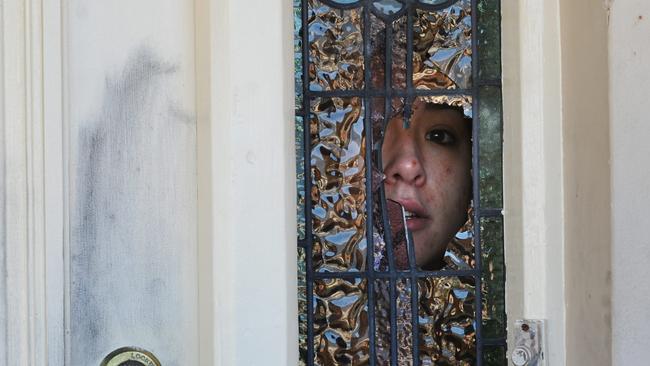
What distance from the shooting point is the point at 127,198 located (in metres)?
1.77

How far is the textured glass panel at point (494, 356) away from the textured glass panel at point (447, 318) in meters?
0.03

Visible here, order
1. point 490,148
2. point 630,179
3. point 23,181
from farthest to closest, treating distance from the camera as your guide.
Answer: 1. point 490,148
2. point 23,181
3. point 630,179

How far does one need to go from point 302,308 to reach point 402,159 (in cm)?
38

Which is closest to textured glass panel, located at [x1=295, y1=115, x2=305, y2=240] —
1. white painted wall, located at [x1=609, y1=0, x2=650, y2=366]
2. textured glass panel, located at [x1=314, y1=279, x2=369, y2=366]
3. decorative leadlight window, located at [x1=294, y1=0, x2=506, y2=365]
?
decorative leadlight window, located at [x1=294, y1=0, x2=506, y2=365]

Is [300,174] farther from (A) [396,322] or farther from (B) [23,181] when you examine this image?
(B) [23,181]

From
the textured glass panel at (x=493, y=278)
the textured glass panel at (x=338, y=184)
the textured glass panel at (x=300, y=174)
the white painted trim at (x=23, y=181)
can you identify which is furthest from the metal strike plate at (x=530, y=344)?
the white painted trim at (x=23, y=181)

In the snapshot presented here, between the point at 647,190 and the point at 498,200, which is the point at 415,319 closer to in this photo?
the point at 498,200

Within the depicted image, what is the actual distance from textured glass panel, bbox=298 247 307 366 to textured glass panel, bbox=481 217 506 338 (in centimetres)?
37

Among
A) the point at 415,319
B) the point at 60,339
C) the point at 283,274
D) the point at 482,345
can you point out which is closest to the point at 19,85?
the point at 60,339

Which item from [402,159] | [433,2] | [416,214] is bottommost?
[416,214]

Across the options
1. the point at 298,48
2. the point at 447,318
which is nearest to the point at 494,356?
the point at 447,318

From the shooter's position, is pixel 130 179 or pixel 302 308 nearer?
pixel 130 179

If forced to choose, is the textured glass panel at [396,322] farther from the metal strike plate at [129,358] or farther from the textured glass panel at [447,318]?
the metal strike plate at [129,358]

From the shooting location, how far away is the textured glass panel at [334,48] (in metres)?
1.94
